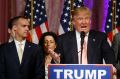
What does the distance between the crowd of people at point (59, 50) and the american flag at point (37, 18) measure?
42.9 inches

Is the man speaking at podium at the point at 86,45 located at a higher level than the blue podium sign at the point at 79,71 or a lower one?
higher

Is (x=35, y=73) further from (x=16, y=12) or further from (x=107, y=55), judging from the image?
(x=16, y=12)

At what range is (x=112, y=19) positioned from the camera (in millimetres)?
5734

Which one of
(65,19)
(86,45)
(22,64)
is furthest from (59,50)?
(65,19)

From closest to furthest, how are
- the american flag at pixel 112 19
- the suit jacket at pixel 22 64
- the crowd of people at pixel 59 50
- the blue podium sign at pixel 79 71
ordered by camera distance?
the blue podium sign at pixel 79 71, the crowd of people at pixel 59 50, the suit jacket at pixel 22 64, the american flag at pixel 112 19

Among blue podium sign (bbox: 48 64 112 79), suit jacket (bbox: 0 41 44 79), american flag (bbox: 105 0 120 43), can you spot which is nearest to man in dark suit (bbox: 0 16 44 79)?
suit jacket (bbox: 0 41 44 79)

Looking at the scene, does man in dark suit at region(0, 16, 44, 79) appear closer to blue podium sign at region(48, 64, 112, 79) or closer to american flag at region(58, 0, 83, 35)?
blue podium sign at region(48, 64, 112, 79)

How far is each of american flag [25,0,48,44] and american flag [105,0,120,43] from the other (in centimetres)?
105

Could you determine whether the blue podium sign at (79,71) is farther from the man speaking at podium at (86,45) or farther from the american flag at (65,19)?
the american flag at (65,19)

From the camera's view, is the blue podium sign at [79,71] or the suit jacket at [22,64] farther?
the suit jacket at [22,64]

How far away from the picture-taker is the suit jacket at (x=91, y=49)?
3.28 meters

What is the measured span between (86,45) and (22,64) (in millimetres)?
849

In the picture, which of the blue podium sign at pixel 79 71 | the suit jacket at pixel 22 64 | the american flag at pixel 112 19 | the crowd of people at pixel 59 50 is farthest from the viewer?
the american flag at pixel 112 19

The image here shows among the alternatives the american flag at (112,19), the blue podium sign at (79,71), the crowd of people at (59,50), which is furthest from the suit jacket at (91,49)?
the american flag at (112,19)
